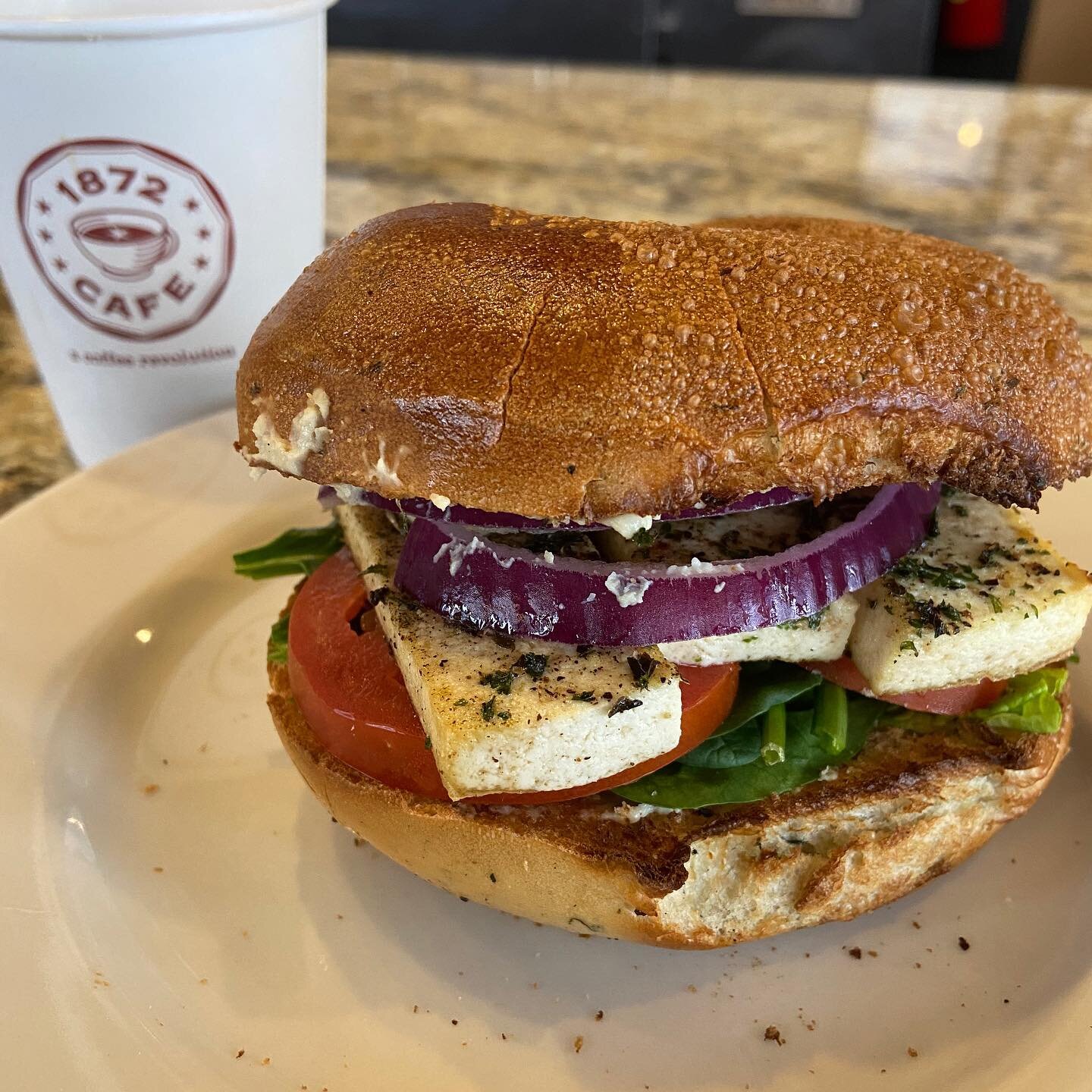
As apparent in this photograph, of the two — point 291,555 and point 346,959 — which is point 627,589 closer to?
point 346,959

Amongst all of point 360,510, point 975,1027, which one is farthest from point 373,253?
point 975,1027

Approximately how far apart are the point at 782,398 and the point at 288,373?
0.72 meters

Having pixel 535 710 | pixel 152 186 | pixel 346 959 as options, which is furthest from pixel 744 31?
pixel 346 959

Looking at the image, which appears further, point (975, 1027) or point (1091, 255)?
point (1091, 255)

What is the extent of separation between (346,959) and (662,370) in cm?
108

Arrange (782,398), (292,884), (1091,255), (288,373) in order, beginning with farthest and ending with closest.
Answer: (1091,255) < (292,884) < (288,373) < (782,398)

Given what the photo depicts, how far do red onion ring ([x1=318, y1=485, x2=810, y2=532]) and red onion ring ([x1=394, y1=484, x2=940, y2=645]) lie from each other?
0.05m

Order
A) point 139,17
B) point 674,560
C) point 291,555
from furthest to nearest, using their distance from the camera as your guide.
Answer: point 291,555 → point 139,17 → point 674,560

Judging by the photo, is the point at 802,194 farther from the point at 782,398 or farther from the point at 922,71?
the point at 922,71

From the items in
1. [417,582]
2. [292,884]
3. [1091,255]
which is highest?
[1091,255]

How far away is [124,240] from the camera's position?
7.12ft

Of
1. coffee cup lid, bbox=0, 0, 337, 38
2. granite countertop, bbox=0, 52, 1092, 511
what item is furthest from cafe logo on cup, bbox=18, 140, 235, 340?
granite countertop, bbox=0, 52, 1092, 511

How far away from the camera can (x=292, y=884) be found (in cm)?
179

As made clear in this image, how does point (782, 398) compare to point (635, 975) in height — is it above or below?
above
